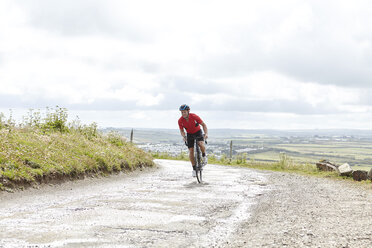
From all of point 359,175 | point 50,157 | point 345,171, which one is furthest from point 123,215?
point 345,171

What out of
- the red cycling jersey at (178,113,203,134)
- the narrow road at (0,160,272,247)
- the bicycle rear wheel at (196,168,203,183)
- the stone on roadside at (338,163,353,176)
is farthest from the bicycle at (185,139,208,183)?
the stone on roadside at (338,163,353,176)

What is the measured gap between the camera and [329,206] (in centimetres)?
813

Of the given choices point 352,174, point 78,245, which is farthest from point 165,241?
point 352,174

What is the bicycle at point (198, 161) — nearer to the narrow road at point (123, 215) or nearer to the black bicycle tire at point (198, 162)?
the black bicycle tire at point (198, 162)

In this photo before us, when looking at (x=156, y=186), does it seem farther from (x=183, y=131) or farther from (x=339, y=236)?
(x=339, y=236)

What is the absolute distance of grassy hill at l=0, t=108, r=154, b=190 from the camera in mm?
9812

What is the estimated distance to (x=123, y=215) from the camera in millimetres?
6809

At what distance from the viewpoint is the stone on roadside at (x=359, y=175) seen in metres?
13.9

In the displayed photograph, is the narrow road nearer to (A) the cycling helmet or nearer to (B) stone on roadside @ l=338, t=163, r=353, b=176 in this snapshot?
(A) the cycling helmet

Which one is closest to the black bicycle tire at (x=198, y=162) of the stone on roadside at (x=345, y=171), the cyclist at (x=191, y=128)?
the cyclist at (x=191, y=128)

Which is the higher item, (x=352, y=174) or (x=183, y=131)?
(x=183, y=131)

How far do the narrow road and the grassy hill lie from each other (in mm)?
523

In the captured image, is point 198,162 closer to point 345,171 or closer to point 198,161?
point 198,161

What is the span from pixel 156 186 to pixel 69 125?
9690mm
